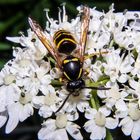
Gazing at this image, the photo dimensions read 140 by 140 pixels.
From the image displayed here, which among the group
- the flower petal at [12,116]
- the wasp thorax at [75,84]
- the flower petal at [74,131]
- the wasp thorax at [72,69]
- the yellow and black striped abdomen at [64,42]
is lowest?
the flower petal at [74,131]

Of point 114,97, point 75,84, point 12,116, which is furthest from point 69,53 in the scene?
point 12,116

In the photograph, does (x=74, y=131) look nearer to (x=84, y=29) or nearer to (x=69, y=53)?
(x=69, y=53)

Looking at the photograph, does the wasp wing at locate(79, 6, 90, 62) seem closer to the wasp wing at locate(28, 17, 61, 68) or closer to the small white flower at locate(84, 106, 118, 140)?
the wasp wing at locate(28, 17, 61, 68)

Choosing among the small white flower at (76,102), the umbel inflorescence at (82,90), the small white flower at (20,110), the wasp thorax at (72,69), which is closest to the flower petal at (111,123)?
the umbel inflorescence at (82,90)

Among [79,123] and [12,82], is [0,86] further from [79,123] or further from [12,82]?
[79,123]

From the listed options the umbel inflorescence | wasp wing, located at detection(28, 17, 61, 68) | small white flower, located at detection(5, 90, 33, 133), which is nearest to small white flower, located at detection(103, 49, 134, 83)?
the umbel inflorescence

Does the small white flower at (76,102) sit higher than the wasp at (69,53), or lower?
lower

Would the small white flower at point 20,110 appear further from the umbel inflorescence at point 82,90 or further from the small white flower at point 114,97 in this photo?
the small white flower at point 114,97
